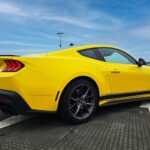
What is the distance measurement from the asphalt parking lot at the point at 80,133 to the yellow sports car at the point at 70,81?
0.29 metres

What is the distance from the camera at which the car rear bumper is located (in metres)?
4.34

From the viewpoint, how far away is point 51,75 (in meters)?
4.57

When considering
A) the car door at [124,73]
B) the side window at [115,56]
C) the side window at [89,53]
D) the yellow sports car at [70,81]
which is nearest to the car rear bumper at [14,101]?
the yellow sports car at [70,81]

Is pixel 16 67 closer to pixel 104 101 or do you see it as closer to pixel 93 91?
pixel 93 91

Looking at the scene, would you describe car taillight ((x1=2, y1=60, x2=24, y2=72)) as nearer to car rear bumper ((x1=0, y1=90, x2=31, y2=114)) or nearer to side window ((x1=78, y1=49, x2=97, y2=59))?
car rear bumper ((x1=0, y1=90, x2=31, y2=114))

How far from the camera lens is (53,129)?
464 centimetres

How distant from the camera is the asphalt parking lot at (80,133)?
3.78 meters

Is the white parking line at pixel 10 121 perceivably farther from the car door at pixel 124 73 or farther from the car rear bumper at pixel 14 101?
the car door at pixel 124 73

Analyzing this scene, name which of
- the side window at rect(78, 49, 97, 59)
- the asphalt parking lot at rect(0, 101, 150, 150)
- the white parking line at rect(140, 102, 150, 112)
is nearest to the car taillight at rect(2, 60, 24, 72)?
the asphalt parking lot at rect(0, 101, 150, 150)

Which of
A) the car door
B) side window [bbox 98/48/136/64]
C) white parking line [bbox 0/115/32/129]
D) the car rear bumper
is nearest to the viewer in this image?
the car rear bumper

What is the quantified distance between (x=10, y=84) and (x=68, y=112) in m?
1.03

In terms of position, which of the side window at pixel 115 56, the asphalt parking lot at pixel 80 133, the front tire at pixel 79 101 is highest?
the side window at pixel 115 56

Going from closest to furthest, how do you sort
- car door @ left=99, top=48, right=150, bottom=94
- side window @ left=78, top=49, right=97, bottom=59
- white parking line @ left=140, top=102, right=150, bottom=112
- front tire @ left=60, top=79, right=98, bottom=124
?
front tire @ left=60, top=79, right=98, bottom=124 → side window @ left=78, top=49, right=97, bottom=59 → car door @ left=99, top=48, right=150, bottom=94 → white parking line @ left=140, top=102, right=150, bottom=112

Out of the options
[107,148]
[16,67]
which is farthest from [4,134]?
[107,148]
